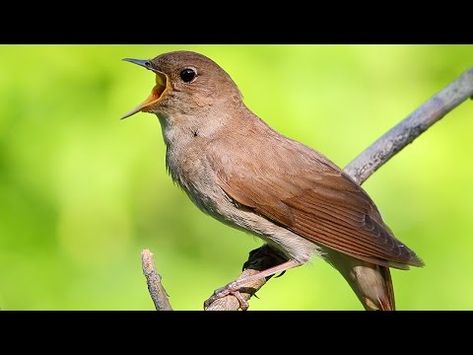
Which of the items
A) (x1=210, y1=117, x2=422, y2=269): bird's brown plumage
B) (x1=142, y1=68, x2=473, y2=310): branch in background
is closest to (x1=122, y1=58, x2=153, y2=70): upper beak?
(x1=210, y1=117, x2=422, y2=269): bird's brown plumage

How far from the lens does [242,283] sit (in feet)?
12.8

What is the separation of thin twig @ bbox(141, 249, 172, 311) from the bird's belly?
781mm

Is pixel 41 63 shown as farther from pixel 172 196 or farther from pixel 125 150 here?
pixel 172 196

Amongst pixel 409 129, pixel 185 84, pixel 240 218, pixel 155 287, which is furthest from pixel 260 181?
pixel 155 287

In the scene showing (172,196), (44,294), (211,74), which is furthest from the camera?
(172,196)

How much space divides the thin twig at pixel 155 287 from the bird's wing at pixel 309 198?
2.73 feet

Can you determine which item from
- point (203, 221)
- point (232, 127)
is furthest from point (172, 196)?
point (232, 127)

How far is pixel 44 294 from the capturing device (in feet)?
12.9

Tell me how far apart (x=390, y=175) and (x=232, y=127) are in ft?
2.81

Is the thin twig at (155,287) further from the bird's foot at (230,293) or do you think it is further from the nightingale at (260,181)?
the nightingale at (260,181)

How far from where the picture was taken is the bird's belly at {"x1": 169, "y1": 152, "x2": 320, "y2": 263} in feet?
13.1

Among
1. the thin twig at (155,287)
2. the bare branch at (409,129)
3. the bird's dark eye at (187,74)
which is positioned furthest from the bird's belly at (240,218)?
the thin twig at (155,287)

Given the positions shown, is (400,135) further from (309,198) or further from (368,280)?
(368,280)
